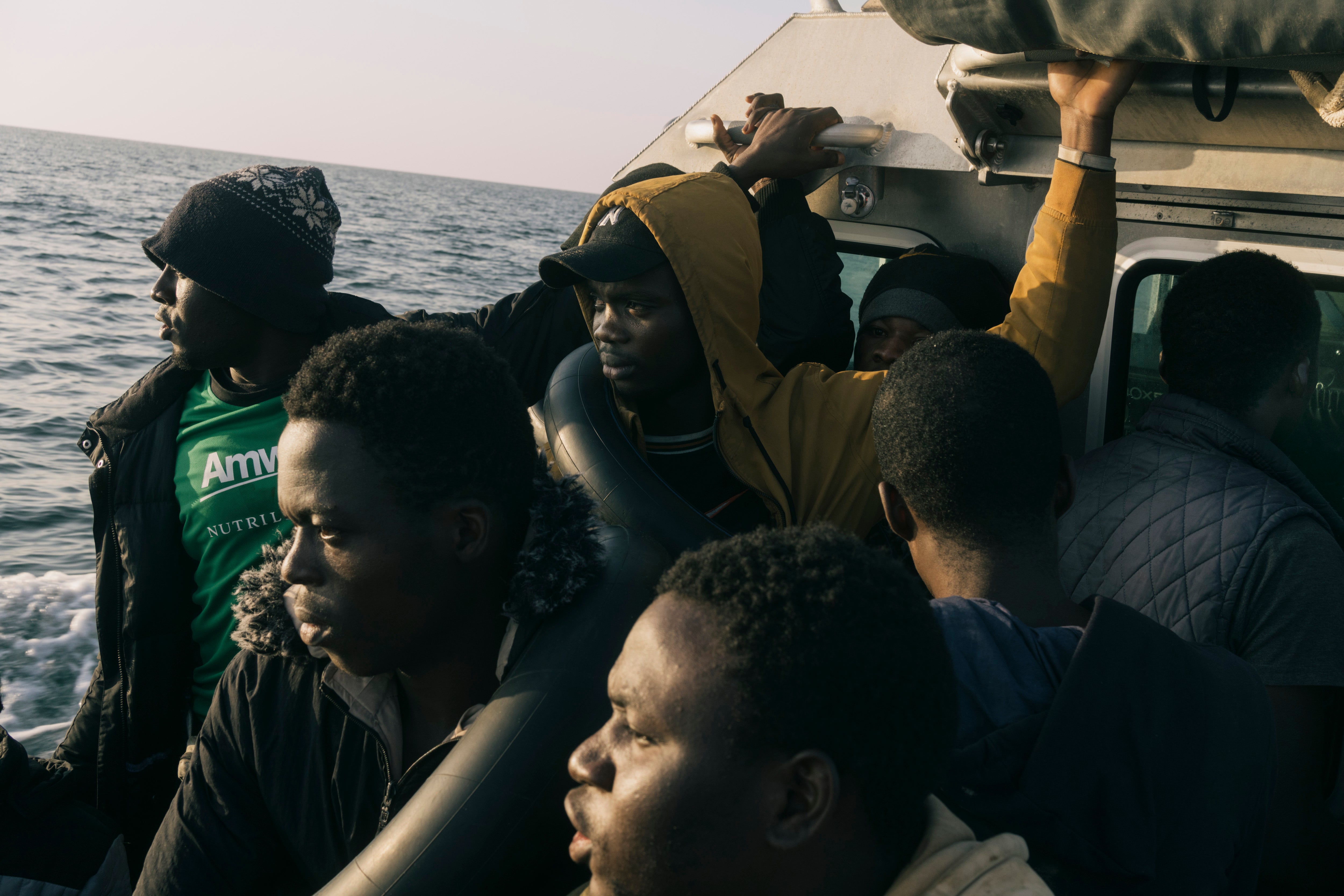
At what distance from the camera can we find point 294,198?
8.82 ft

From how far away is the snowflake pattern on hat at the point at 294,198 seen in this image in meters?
2.62

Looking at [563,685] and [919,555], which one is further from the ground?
[919,555]

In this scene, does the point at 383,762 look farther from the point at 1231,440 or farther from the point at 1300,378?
the point at 1300,378

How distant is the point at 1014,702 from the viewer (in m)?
1.35

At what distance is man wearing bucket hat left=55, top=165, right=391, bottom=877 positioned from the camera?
2471 mm

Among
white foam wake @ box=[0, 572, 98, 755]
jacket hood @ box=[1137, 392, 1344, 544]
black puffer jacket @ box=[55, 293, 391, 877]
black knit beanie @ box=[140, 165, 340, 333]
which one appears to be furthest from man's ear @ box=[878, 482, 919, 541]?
white foam wake @ box=[0, 572, 98, 755]

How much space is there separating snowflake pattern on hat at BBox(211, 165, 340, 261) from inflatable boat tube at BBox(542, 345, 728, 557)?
72cm

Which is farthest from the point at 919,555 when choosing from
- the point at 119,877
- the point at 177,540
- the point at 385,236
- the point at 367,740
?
the point at 385,236

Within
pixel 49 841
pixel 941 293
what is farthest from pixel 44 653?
pixel 941 293

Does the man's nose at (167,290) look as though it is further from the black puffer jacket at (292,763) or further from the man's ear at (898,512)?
the man's ear at (898,512)

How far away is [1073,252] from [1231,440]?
19.6 inches

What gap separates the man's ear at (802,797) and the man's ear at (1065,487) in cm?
90

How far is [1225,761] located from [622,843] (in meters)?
0.82

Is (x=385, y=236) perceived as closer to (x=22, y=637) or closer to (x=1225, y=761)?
(x=22, y=637)
